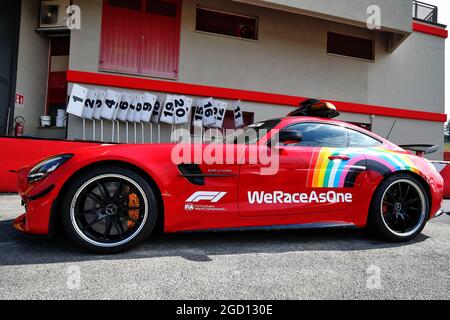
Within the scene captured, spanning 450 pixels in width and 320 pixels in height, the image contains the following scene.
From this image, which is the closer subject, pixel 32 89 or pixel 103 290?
pixel 103 290

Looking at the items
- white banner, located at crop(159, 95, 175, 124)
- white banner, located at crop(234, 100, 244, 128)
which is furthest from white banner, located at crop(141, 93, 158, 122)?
white banner, located at crop(234, 100, 244, 128)

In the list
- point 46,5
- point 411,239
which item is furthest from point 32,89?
point 411,239

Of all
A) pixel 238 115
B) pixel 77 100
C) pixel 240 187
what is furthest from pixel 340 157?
pixel 77 100

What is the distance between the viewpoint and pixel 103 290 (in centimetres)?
185

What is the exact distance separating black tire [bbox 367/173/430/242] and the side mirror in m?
0.97

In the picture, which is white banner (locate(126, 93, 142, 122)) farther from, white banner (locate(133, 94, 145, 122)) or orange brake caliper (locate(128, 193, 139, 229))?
orange brake caliper (locate(128, 193, 139, 229))

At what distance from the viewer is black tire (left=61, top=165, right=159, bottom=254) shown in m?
2.43

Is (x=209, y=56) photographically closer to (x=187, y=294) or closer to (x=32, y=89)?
(x=32, y=89)

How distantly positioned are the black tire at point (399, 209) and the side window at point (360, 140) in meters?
0.39

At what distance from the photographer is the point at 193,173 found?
2.65 m

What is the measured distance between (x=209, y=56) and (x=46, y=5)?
4559mm

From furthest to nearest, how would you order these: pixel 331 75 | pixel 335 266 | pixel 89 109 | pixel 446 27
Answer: pixel 446 27 < pixel 331 75 < pixel 89 109 < pixel 335 266
